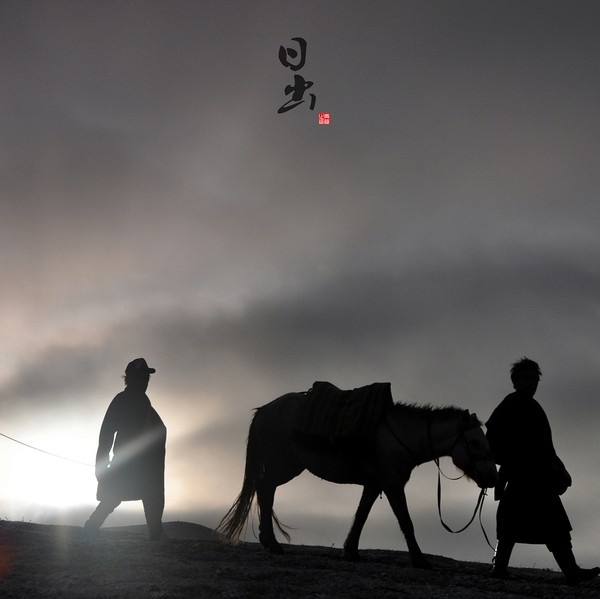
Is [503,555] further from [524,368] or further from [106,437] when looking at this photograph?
[106,437]

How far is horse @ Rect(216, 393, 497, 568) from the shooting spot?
12.0 metres

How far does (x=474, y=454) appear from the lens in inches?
467

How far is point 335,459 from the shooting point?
1287 centimetres

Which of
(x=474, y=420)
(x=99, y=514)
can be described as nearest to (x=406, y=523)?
(x=474, y=420)

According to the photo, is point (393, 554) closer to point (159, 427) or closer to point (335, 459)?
point (335, 459)

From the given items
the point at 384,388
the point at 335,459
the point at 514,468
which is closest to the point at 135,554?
the point at 335,459

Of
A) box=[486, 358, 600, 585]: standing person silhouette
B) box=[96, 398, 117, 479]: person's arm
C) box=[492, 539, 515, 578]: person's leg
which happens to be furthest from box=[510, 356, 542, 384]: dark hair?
box=[96, 398, 117, 479]: person's arm

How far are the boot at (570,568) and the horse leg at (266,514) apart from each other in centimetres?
418

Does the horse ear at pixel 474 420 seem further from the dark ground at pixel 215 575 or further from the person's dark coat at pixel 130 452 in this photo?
the person's dark coat at pixel 130 452

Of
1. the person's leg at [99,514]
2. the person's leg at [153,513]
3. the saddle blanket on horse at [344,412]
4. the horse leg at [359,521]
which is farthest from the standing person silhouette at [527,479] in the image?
the person's leg at [99,514]

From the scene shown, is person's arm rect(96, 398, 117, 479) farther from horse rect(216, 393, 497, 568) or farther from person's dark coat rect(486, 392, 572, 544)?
person's dark coat rect(486, 392, 572, 544)

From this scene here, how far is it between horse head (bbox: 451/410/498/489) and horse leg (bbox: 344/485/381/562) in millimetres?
1447

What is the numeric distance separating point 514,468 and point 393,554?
301cm

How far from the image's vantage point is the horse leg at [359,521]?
1230 cm
